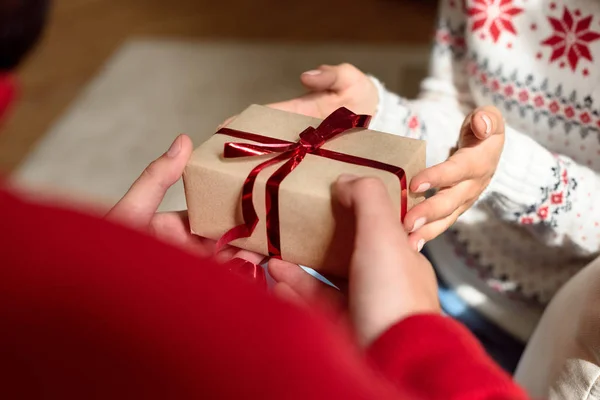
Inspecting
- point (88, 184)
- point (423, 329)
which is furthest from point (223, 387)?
point (88, 184)

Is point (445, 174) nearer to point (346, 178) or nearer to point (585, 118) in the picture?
point (346, 178)

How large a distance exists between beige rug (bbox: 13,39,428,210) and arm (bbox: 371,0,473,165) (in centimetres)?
37

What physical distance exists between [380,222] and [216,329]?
198 millimetres

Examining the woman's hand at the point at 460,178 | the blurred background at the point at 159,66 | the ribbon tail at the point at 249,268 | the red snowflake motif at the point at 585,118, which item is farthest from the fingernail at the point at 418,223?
the blurred background at the point at 159,66

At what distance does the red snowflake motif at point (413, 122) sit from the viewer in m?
0.60

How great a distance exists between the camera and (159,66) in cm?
146

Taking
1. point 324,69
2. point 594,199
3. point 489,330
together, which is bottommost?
point 489,330

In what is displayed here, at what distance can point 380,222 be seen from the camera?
365mm

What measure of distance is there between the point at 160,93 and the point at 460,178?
0.99m

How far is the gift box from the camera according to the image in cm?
41

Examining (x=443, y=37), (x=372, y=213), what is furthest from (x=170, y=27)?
(x=372, y=213)

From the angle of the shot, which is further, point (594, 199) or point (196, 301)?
point (594, 199)

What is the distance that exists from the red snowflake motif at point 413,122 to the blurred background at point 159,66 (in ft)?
1.47

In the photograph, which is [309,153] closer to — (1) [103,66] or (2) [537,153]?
(2) [537,153]
